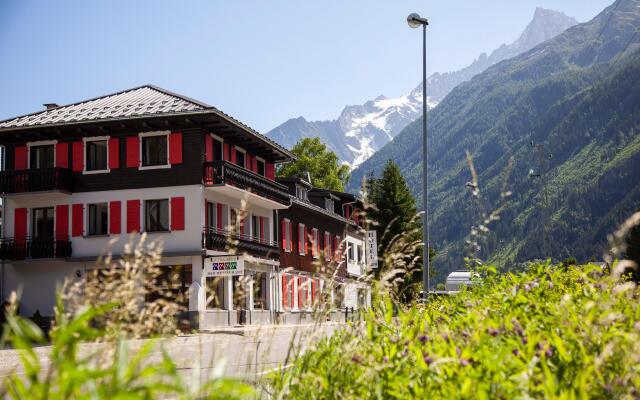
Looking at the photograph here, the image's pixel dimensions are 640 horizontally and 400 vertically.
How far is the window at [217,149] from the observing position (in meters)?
35.8

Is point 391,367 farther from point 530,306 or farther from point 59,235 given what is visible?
point 59,235

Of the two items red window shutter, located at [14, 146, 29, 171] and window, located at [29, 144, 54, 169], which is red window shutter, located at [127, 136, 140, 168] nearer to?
window, located at [29, 144, 54, 169]

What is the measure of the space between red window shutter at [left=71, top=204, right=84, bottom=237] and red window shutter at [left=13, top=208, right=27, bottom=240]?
222 cm

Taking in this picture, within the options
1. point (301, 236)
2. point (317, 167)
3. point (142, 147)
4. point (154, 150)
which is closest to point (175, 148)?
point (154, 150)

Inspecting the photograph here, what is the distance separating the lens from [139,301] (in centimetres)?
365

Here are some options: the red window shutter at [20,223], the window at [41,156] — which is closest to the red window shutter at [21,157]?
the window at [41,156]

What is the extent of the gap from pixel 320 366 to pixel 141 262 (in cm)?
154

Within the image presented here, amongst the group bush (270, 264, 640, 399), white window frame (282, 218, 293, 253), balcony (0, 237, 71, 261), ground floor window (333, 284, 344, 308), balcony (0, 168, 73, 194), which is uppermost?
balcony (0, 168, 73, 194)

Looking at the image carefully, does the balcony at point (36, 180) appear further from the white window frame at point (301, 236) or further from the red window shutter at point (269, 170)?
the white window frame at point (301, 236)

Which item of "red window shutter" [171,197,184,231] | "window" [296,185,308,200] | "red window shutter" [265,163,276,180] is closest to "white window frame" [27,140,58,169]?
"red window shutter" [171,197,184,231]

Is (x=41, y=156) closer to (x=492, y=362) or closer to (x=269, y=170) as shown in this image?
(x=269, y=170)

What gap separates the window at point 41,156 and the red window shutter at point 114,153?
2.92 m

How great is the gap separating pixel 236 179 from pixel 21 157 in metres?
9.48

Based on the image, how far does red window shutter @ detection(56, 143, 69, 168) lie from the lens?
35.5 metres
